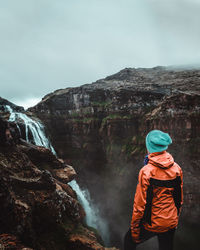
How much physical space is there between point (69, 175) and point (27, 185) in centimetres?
→ 510

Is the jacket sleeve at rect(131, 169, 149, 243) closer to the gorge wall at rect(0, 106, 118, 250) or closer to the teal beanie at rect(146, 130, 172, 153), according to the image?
the teal beanie at rect(146, 130, 172, 153)

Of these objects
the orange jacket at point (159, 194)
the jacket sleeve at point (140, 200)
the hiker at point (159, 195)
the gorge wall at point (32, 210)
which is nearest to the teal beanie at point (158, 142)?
the hiker at point (159, 195)

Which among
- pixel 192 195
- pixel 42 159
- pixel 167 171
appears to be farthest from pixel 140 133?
pixel 167 171

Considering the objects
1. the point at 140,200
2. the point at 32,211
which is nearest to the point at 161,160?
the point at 140,200

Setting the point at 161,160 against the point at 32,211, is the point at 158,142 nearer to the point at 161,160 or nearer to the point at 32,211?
the point at 161,160

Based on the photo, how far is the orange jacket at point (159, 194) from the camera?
2.84 meters

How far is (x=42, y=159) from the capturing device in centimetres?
1043

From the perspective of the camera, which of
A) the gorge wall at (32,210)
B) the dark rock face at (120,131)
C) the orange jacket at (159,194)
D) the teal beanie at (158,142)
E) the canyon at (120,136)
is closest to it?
the orange jacket at (159,194)

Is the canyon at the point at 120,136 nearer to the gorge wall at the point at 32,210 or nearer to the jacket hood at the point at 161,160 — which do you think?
the gorge wall at the point at 32,210

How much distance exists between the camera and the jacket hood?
285 centimetres

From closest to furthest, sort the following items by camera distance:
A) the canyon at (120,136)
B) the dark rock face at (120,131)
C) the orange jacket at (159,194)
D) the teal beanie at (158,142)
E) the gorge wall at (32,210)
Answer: the orange jacket at (159,194)
the teal beanie at (158,142)
the gorge wall at (32,210)
the canyon at (120,136)
the dark rock face at (120,131)

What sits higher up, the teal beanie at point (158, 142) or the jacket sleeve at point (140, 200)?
the teal beanie at point (158, 142)

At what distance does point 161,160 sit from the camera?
9.51ft

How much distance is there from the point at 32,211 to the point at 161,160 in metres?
4.90
